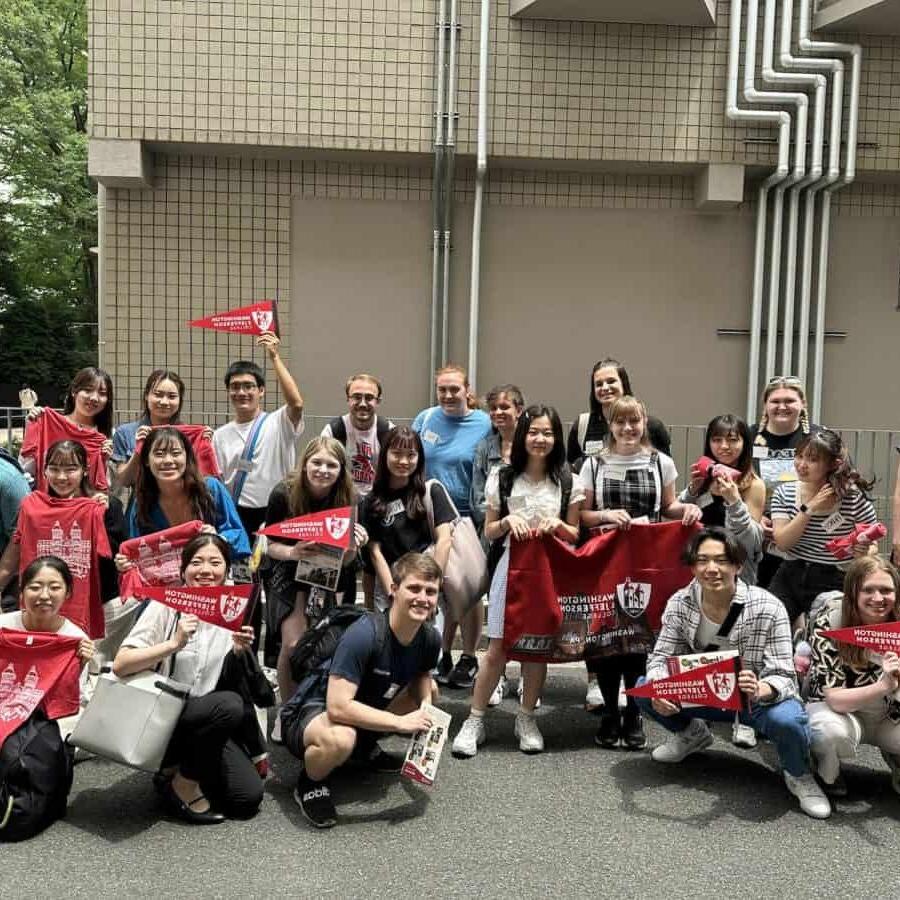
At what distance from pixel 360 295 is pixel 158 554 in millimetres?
5741

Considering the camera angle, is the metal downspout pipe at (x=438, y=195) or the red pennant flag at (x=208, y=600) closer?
the red pennant flag at (x=208, y=600)

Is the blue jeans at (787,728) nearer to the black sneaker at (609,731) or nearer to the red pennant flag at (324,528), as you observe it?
the black sneaker at (609,731)

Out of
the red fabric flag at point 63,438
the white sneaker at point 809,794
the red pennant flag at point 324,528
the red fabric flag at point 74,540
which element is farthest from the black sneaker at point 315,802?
the red fabric flag at point 63,438

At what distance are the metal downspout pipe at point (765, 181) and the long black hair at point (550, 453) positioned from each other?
5.67m

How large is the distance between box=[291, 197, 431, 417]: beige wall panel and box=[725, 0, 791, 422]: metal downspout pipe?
10.8ft

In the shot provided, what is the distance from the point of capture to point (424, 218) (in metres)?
10.1

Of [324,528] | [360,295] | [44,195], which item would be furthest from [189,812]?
[44,195]

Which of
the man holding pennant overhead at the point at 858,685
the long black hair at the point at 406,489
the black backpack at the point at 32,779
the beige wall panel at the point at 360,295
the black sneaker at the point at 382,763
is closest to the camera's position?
the black backpack at the point at 32,779

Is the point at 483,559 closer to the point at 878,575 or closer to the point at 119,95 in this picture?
the point at 878,575

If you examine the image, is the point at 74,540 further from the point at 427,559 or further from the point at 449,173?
the point at 449,173

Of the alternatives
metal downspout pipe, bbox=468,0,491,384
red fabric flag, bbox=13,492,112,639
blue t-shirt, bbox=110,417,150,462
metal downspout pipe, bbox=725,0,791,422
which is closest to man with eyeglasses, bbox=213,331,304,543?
blue t-shirt, bbox=110,417,150,462

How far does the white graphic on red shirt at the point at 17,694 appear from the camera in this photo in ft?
13.6

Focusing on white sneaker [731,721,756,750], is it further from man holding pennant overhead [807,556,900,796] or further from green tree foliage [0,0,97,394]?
green tree foliage [0,0,97,394]

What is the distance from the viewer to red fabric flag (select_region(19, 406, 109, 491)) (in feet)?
19.7
